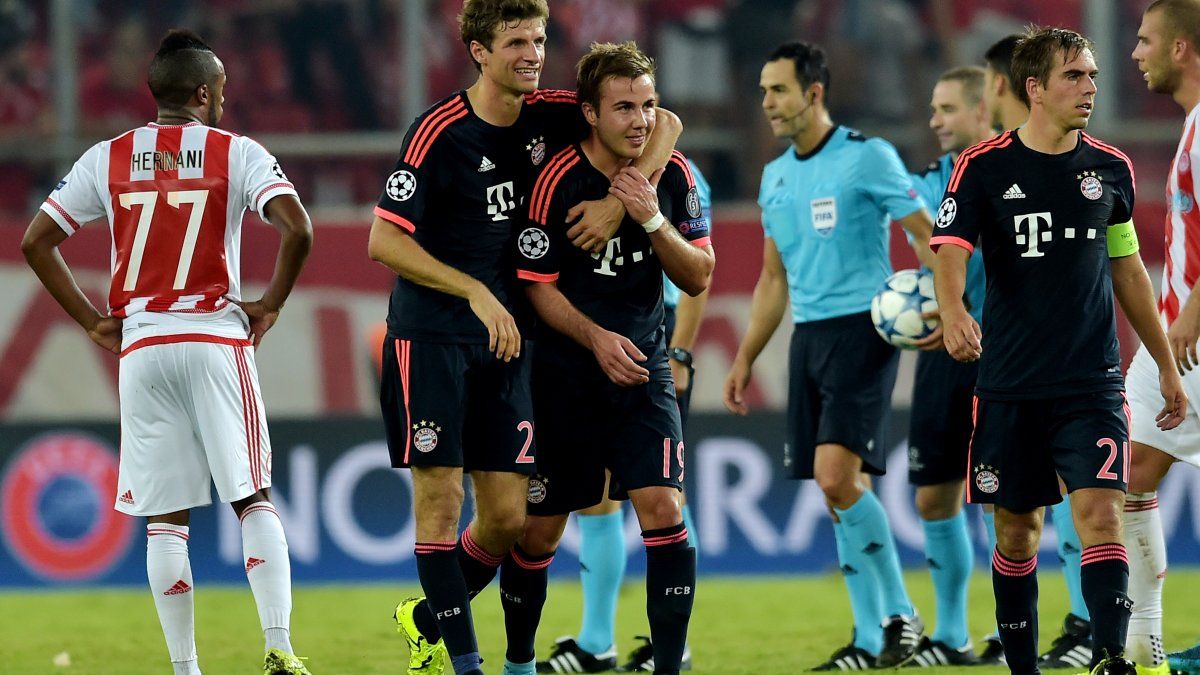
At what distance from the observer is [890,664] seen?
6.62 m

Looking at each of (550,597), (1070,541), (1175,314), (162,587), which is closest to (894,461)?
(550,597)

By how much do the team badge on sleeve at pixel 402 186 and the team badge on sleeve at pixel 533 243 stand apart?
0.39 metres

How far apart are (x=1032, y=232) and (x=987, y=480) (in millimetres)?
818

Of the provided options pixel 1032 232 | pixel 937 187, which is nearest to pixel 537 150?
pixel 1032 232

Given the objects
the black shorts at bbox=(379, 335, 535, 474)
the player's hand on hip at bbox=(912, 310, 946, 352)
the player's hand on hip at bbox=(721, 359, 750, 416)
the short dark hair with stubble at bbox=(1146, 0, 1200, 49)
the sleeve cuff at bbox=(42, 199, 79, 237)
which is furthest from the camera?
the player's hand on hip at bbox=(721, 359, 750, 416)

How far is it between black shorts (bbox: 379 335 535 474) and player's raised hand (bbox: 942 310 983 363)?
1395 millimetres

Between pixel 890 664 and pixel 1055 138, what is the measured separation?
7.78 feet

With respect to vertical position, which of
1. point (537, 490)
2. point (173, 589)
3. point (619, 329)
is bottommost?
point (173, 589)

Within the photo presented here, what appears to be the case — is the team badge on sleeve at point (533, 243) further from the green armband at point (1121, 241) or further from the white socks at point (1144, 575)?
the white socks at point (1144, 575)

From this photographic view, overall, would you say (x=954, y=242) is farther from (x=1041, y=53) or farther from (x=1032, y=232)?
(x=1041, y=53)

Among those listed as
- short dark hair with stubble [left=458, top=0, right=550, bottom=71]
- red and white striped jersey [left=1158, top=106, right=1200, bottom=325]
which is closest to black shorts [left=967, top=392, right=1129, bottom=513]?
red and white striped jersey [left=1158, top=106, right=1200, bottom=325]

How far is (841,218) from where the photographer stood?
701 centimetres

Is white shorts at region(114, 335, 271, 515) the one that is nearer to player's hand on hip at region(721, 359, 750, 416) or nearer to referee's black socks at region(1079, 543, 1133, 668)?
player's hand on hip at region(721, 359, 750, 416)

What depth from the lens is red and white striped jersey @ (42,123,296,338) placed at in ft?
18.2
